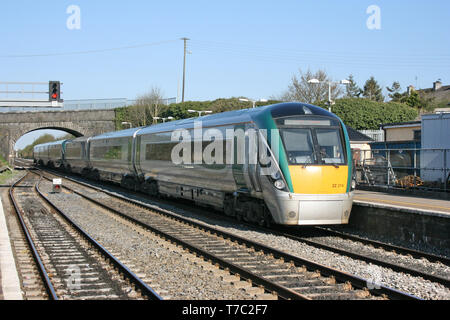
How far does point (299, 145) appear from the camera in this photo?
11.6 meters

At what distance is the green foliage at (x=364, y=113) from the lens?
43.0m

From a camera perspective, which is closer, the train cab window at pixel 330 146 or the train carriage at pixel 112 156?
the train cab window at pixel 330 146

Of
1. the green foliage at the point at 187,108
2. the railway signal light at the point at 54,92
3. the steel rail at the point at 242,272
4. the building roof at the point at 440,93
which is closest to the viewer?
the steel rail at the point at 242,272

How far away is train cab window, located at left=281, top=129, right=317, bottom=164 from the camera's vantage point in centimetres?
1147

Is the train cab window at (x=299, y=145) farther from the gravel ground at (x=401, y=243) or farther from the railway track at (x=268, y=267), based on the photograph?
the gravel ground at (x=401, y=243)

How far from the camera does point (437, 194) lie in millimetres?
17203

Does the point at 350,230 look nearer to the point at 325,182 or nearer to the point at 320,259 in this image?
the point at 325,182

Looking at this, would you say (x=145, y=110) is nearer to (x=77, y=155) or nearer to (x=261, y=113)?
(x=77, y=155)

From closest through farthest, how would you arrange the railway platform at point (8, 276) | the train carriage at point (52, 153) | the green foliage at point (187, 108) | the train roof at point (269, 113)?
1. the railway platform at point (8, 276)
2. the train roof at point (269, 113)
3. the train carriage at point (52, 153)
4. the green foliage at point (187, 108)

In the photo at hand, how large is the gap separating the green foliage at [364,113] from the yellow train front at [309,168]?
30.9 meters

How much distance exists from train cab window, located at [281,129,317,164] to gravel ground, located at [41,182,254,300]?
322cm

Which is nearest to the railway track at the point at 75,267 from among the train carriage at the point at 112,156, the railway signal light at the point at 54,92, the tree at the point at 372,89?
the railway signal light at the point at 54,92

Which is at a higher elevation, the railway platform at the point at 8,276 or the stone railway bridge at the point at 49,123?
the stone railway bridge at the point at 49,123

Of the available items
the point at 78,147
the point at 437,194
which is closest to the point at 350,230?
the point at 437,194
